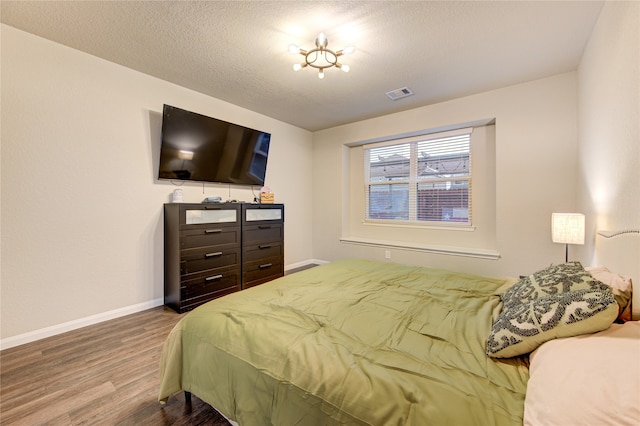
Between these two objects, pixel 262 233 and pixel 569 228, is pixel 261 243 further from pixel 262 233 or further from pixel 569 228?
pixel 569 228

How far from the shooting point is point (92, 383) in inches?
68.6

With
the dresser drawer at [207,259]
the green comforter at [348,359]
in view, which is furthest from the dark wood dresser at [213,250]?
the green comforter at [348,359]

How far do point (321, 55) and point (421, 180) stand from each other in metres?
2.48

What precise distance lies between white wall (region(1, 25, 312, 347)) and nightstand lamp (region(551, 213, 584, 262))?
3.92m

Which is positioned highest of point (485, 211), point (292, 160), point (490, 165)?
point (292, 160)

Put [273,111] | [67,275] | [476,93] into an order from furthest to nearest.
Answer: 1. [273,111]
2. [476,93]
3. [67,275]

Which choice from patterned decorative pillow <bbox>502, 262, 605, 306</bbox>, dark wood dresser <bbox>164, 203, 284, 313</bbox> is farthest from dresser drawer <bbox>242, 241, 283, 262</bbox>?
patterned decorative pillow <bbox>502, 262, 605, 306</bbox>

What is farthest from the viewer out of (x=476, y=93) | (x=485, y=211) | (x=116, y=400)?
(x=485, y=211)

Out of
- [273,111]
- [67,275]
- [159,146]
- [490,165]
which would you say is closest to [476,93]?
[490,165]

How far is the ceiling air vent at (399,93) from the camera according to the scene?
129 inches

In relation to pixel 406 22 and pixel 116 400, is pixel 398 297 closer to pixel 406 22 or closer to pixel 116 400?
pixel 116 400

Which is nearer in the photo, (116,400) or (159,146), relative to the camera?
(116,400)

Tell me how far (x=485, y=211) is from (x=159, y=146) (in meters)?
4.23

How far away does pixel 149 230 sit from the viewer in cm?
301
